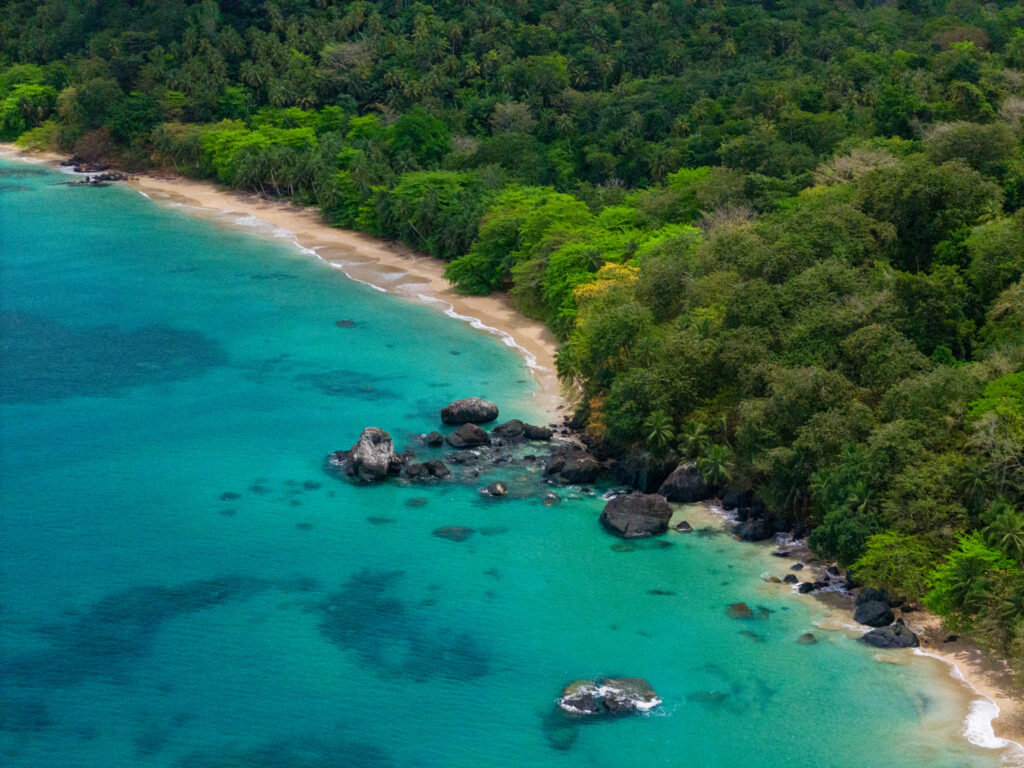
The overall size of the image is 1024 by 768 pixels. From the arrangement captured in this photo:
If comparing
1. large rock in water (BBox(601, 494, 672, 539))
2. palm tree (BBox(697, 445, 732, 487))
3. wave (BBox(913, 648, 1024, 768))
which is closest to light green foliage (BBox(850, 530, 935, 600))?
wave (BBox(913, 648, 1024, 768))

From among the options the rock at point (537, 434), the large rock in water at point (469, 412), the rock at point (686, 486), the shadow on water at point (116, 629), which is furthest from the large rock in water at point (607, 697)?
the large rock in water at point (469, 412)

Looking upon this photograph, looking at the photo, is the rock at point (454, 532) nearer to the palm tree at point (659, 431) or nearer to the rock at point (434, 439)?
the rock at point (434, 439)

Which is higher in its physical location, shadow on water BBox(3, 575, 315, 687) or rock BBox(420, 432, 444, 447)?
rock BBox(420, 432, 444, 447)

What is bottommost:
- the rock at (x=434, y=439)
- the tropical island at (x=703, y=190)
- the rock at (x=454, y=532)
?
the rock at (x=454, y=532)

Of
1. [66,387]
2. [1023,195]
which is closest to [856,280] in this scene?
[1023,195]

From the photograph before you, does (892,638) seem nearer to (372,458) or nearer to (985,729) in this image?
(985,729)

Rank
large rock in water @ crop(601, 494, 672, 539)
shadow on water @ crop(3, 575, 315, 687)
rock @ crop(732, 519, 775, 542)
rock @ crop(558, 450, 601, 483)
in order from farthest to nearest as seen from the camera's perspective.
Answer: rock @ crop(558, 450, 601, 483)
large rock in water @ crop(601, 494, 672, 539)
rock @ crop(732, 519, 775, 542)
shadow on water @ crop(3, 575, 315, 687)

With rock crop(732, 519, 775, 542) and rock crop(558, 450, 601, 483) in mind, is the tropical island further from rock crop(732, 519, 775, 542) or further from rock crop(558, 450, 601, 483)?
rock crop(558, 450, 601, 483)
